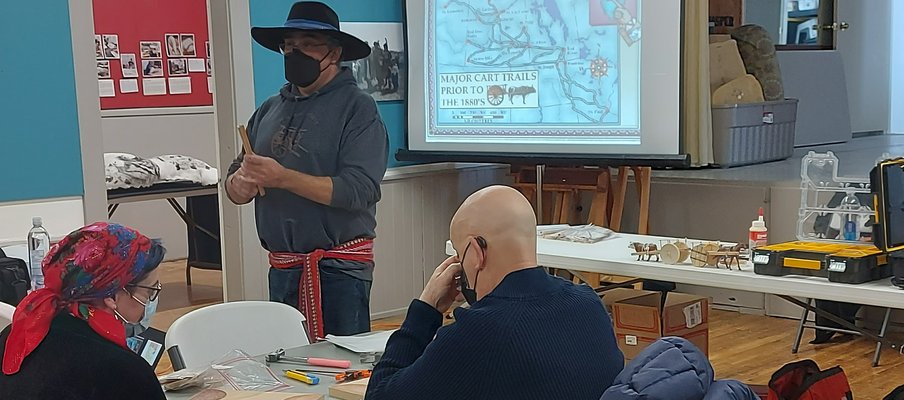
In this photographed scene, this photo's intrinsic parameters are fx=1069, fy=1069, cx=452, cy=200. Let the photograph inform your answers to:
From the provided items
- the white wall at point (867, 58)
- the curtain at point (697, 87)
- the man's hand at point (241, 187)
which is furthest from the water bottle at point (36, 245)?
the white wall at point (867, 58)

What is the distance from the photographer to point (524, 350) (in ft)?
5.93

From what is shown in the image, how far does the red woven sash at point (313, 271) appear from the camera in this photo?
3.25 m

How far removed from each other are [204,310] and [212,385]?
573 mm

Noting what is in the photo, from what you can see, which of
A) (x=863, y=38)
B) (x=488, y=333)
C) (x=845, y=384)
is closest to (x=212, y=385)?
(x=488, y=333)

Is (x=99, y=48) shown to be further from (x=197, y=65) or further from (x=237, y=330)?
(x=237, y=330)

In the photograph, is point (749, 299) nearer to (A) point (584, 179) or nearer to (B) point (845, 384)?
(A) point (584, 179)

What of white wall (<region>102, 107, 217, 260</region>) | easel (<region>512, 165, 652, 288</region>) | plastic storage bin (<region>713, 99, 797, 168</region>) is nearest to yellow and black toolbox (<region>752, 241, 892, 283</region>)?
Result: easel (<region>512, 165, 652, 288</region>)

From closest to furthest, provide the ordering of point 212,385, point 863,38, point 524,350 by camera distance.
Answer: point 524,350 → point 212,385 → point 863,38

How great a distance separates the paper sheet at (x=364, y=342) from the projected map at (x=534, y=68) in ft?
7.89

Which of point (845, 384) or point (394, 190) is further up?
point (394, 190)

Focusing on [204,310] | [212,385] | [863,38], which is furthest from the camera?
[863,38]

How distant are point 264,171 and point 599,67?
2.21m

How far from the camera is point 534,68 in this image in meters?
5.23

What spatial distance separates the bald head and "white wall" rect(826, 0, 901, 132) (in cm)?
735
